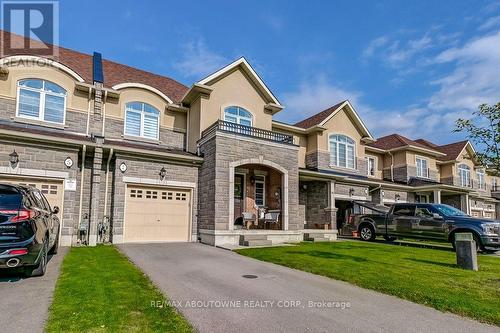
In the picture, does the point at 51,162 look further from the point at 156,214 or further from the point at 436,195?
the point at 436,195

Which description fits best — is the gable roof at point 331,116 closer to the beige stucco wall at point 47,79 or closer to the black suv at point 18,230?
the beige stucco wall at point 47,79

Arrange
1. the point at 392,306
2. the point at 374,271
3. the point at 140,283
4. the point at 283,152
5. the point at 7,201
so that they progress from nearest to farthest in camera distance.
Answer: the point at 392,306 → the point at 7,201 → the point at 140,283 → the point at 374,271 → the point at 283,152

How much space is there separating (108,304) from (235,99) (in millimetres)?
14411

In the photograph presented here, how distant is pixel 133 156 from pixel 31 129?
4223 millimetres

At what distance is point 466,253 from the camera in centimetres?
930

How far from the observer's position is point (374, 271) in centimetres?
838

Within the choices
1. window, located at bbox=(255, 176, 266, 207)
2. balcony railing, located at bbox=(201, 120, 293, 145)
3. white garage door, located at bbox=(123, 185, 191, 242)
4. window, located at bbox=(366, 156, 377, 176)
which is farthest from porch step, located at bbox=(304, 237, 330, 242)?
window, located at bbox=(366, 156, 377, 176)

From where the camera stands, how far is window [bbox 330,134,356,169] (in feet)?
77.2

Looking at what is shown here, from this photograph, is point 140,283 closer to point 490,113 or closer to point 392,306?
point 392,306

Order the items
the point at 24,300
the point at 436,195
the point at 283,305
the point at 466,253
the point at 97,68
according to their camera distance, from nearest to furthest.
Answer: the point at 24,300 → the point at 283,305 → the point at 466,253 → the point at 97,68 → the point at 436,195

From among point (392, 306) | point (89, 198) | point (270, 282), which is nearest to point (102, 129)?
point (89, 198)

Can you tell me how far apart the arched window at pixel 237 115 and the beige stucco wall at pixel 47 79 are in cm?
685

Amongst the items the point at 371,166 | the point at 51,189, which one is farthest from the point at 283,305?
the point at 371,166

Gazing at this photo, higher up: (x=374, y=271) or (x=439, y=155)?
(x=439, y=155)
